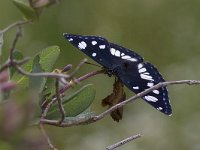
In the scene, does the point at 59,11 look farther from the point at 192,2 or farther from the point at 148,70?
the point at 148,70

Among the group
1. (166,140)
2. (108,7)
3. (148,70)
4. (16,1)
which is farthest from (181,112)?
(16,1)

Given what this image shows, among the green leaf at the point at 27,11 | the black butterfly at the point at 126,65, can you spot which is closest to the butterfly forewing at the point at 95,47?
the black butterfly at the point at 126,65

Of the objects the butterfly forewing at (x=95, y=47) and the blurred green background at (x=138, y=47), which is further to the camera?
the blurred green background at (x=138, y=47)

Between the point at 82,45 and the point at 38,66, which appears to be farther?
the point at 82,45

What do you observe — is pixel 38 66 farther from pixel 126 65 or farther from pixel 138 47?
pixel 138 47

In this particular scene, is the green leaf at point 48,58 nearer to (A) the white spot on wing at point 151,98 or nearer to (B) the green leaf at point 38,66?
(B) the green leaf at point 38,66

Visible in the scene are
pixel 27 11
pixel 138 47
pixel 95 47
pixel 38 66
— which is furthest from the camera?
pixel 138 47

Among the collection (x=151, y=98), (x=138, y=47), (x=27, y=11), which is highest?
(x=27, y=11)

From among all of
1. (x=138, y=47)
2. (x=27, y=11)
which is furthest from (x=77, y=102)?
(x=138, y=47)
